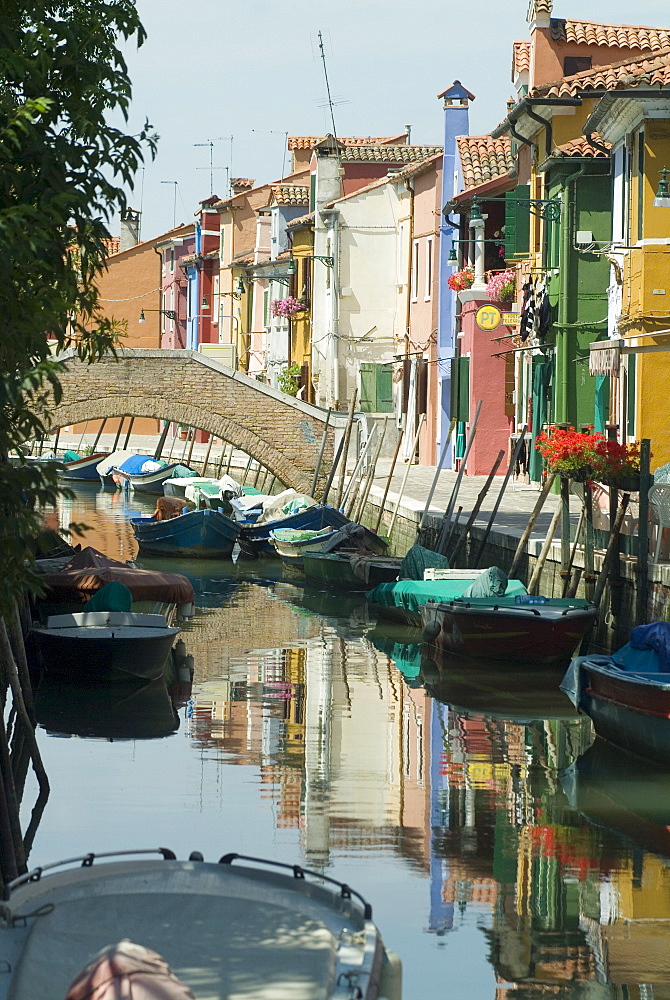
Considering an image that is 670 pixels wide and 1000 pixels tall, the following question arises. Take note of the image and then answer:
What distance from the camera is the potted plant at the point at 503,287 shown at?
29.3m

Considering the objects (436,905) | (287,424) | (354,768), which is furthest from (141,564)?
(436,905)

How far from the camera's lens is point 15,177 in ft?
22.7

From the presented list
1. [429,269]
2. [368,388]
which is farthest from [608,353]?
[368,388]

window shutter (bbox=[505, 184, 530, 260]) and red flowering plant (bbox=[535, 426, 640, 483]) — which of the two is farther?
window shutter (bbox=[505, 184, 530, 260])

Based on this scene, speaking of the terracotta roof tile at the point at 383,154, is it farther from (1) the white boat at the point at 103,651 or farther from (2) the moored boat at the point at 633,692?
(2) the moored boat at the point at 633,692

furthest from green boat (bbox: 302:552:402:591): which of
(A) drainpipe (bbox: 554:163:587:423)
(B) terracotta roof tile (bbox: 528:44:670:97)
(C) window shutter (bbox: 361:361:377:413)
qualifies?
(C) window shutter (bbox: 361:361:377:413)

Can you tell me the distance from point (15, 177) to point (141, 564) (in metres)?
21.5

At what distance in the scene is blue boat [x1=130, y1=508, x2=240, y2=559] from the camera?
29.0 m

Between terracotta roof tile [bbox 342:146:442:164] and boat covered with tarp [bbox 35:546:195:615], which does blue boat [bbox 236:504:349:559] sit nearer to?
boat covered with tarp [bbox 35:546:195:615]

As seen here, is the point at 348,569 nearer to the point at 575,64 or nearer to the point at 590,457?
the point at 590,457

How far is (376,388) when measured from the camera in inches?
1513

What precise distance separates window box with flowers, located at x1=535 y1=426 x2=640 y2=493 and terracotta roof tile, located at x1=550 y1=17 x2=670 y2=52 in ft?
42.8

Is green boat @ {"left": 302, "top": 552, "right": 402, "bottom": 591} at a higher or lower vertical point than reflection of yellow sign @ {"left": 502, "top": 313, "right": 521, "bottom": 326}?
lower

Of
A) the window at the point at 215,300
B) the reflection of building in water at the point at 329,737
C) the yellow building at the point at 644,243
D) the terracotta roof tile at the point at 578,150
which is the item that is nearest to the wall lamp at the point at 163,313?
the window at the point at 215,300
